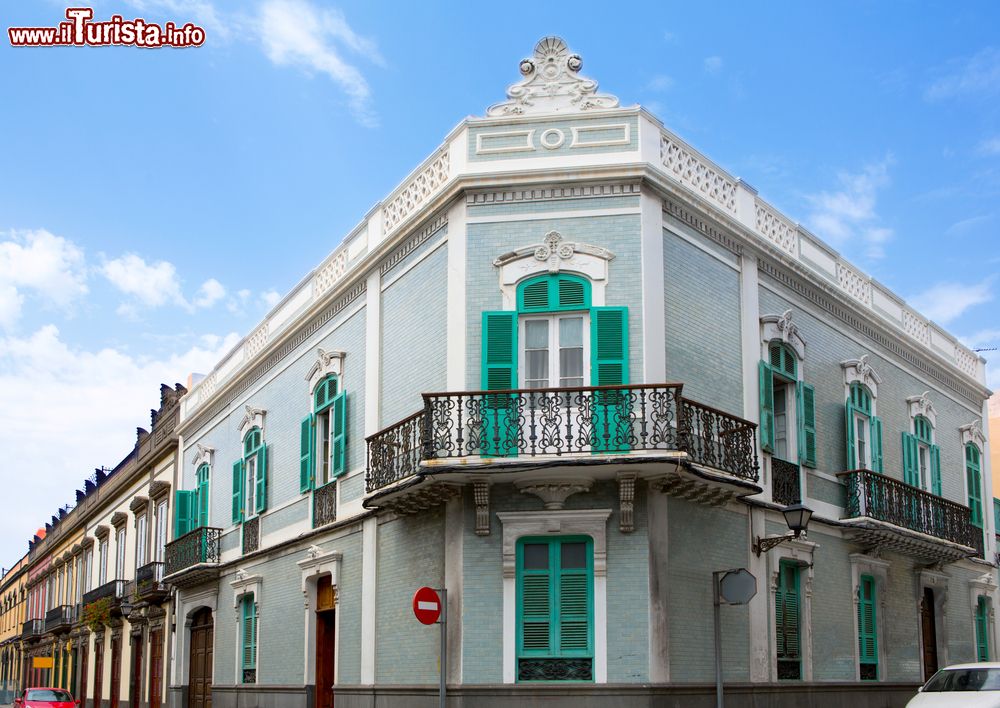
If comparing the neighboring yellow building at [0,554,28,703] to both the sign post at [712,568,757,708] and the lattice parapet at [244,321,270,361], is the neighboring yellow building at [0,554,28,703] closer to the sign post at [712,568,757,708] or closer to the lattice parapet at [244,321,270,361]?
the lattice parapet at [244,321,270,361]

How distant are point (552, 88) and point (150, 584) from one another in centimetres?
1889

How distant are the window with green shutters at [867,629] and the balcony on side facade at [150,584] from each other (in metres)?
16.7

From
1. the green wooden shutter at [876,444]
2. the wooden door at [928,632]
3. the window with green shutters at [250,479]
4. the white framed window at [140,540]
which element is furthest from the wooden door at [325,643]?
the white framed window at [140,540]

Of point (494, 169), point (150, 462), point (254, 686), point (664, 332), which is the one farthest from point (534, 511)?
point (150, 462)

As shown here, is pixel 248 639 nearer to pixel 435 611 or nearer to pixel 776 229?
pixel 435 611

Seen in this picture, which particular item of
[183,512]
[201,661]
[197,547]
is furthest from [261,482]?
[183,512]

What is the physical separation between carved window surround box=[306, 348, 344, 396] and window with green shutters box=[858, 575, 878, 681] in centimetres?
978

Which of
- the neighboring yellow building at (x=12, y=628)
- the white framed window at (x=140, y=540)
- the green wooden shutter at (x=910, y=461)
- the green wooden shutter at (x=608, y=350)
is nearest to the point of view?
the green wooden shutter at (x=608, y=350)

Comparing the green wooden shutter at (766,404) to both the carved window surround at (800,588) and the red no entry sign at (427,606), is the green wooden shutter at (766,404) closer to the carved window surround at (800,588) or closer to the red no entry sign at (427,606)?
the carved window surround at (800,588)

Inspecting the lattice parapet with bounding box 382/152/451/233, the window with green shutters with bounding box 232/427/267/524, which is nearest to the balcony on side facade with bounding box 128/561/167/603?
the window with green shutters with bounding box 232/427/267/524

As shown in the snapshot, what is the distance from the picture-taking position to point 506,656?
51.8 feet

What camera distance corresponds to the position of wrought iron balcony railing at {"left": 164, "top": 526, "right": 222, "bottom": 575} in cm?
2662

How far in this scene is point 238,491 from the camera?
84.5 ft

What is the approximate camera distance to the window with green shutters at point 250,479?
24.3 m
